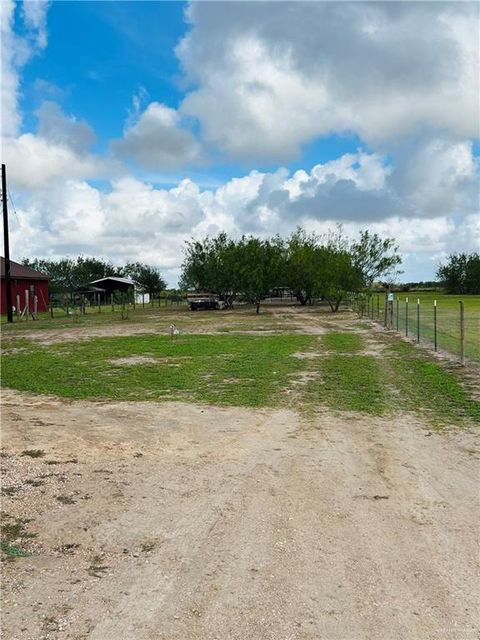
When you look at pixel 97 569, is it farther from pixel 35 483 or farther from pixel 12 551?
pixel 35 483

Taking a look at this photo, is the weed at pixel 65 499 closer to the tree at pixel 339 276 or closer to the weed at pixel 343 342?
the weed at pixel 343 342

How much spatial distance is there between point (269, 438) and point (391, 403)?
114 inches

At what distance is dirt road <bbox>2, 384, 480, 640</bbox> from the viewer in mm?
3088

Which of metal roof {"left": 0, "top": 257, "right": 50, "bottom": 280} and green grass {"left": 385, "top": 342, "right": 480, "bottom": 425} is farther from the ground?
metal roof {"left": 0, "top": 257, "right": 50, "bottom": 280}

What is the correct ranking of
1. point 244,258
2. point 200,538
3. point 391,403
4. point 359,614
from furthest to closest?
point 244,258 < point 391,403 < point 200,538 < point 359,614

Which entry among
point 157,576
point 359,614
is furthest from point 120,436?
point 359,614

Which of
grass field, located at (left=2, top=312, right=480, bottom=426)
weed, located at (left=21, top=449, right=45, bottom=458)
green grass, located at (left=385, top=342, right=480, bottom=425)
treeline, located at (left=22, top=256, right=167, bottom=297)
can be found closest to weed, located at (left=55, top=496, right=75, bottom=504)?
weed, located at (left=21, top=449, right=45, bottom=458)

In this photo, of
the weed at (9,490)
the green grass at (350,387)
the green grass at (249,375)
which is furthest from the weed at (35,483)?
the green grass at (350,387)

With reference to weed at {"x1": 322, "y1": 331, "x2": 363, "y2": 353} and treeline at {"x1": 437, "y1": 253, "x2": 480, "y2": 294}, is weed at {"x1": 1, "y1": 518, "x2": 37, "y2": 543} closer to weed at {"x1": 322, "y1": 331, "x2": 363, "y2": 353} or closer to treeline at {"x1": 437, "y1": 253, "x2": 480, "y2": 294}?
weed at {"x1": 322, "y1": 331, "x2": 363, "y2": 353}

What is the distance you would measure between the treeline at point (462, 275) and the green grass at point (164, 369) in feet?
245

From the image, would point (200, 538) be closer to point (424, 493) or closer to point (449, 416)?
point (424, 493)

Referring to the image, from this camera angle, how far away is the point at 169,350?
16.3 metres

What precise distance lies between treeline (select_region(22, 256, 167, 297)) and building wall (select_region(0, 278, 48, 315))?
2443cm

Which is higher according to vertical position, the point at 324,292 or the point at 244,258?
the point at 244,258
